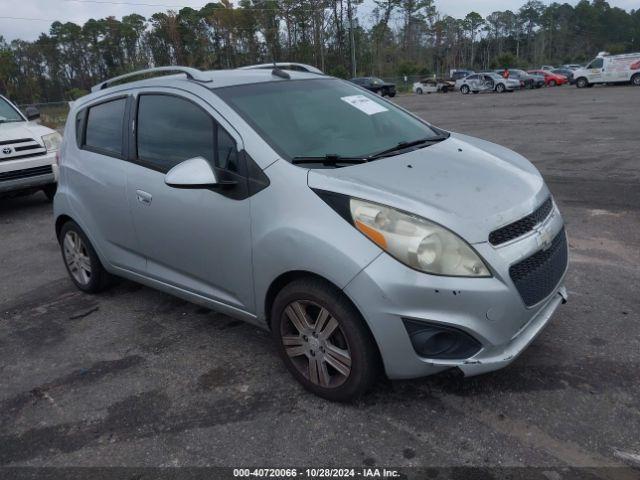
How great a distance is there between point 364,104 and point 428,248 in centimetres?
169

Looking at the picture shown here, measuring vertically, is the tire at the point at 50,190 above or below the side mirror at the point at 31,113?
below

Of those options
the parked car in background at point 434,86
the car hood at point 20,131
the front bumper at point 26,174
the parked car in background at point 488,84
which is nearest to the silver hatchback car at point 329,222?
the front bumper at point 26,174

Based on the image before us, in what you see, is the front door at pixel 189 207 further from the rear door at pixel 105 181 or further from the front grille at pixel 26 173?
the front grille at pixel 26 173

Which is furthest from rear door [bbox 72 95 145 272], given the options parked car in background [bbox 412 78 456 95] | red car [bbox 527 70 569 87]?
red car [bbox 527 70 569 87]

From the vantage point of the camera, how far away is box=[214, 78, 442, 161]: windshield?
10.9 ft

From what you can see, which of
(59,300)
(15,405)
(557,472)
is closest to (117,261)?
(59,300)

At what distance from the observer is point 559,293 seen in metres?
3.18

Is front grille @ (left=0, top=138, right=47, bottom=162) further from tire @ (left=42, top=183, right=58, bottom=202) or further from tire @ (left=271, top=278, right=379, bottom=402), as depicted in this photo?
tire @ (left=271, top=278, right=379, bottom=402)

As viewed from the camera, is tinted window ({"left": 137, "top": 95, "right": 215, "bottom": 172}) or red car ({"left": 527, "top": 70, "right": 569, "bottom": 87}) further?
red car ({"left": 527, "top": 70, "right": 569, "bottom": 87})

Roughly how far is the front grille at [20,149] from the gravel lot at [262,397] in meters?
3.71

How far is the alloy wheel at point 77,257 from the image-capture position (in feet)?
15.7

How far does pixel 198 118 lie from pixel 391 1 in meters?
90.6

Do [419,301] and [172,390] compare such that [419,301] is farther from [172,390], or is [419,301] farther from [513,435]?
[172,390]

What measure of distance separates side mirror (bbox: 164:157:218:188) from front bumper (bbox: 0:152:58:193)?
232 inches
